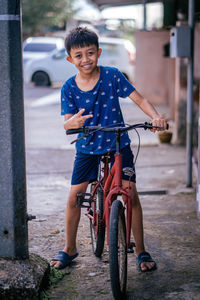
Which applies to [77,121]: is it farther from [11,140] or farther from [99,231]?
[99,231]

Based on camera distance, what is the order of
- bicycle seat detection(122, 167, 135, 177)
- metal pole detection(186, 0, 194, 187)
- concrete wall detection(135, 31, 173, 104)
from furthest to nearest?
concrete wall detection(135, 31, 173, 104) → metal pole detection(186, 0, 194, 187) → bicycle seat detection(122, 167, 135, 177)

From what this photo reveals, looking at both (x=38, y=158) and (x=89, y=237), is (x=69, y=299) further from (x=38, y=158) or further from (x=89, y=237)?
(x=38, y=158)

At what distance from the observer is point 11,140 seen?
3287mm

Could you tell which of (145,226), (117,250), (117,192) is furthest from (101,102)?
(145,226)

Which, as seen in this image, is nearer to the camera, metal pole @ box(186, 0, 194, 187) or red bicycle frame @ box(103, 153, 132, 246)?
red bicycle frame @ box(103, 153, 132, 246)

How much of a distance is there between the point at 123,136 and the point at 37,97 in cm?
1314

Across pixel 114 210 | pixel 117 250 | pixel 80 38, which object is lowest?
pixel 117 250

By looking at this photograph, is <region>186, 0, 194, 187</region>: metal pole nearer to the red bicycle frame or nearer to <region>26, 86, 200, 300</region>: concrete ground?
<region>26, 86, 200, 300</region>: concrete ground

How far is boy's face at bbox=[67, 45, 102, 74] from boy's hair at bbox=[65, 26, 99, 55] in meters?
0.03

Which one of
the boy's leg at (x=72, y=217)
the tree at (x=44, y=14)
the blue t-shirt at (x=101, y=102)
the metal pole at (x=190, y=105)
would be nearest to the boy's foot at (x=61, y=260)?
the boy's leg at (x=72, y=217)

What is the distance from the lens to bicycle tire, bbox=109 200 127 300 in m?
3.17

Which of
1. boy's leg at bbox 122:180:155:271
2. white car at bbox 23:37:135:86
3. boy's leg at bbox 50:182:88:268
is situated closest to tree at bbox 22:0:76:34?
white car at bbox 23:37:135:86

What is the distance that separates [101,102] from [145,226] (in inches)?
65.1

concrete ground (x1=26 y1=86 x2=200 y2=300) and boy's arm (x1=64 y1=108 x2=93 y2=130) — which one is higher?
boy's arm (x1=64 y1=108 x2=93 y2=130)
